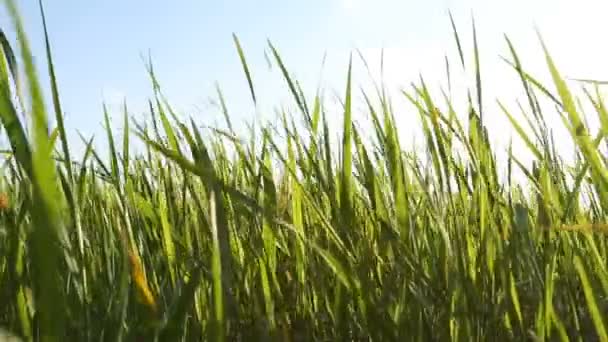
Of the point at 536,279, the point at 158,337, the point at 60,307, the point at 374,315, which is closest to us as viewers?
the point at 60,307

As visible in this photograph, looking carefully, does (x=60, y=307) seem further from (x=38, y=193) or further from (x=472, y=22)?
(x=472, y=22)

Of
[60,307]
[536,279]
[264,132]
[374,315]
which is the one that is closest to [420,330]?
[374,315]

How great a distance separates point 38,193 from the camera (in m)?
0.37

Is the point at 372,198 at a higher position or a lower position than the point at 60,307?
higher

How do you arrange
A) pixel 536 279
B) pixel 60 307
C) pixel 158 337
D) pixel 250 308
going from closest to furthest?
pixel 60 307 < pixel 158 337 < pixel 536 279 < pixel 250 308

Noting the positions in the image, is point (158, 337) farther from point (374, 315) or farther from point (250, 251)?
→ point (250, 251)

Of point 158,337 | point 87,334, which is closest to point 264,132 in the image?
point 87,334

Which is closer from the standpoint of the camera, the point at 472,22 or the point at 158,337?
the point at 158,337

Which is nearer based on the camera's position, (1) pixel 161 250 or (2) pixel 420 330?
(2) pixel 420 330

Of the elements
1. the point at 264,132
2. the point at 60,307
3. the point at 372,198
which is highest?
the point at 264,132

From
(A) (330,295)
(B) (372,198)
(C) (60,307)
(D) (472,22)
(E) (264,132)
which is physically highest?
(D) (472,22)

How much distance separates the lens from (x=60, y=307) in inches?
14.0

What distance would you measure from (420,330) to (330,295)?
0.32m

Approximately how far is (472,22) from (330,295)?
0.51 m
